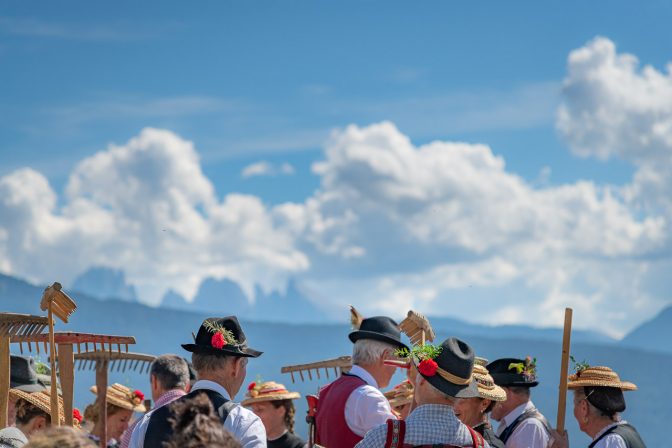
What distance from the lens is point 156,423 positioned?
6.43 m

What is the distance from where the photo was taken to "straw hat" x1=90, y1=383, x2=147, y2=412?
10.5m

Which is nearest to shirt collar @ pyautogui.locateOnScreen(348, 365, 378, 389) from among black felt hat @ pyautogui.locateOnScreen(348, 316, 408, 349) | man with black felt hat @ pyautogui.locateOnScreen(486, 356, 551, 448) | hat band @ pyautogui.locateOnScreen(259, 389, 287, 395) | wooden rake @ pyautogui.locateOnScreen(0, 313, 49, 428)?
black felt hat @ pyautogui.locateOnScreen(348, 316, 408, 349)

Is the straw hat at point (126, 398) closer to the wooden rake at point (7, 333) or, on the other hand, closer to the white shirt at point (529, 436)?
the wooden rake at point (7, 333)

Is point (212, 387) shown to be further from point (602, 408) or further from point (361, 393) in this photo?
point (602, 408)

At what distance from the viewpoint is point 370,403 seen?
7.66m

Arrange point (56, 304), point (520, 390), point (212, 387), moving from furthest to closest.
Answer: point (520, 390)
point (56, 304)
point (212, 387)

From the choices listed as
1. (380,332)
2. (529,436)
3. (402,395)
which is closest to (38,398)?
(380,332)

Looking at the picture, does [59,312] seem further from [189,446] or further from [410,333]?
[189,446]

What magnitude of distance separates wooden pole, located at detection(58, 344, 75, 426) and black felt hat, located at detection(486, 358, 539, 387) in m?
3.22

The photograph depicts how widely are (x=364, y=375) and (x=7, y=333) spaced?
2467 millimetres

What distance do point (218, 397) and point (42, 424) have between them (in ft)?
5.84

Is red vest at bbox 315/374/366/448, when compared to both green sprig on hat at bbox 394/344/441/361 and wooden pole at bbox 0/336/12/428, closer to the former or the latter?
green sprig on hat at bbox 394/344/441/361

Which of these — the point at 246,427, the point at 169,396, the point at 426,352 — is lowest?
the point at 246,427

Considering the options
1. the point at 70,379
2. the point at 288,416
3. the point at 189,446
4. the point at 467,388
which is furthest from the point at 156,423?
the point at 288,416
